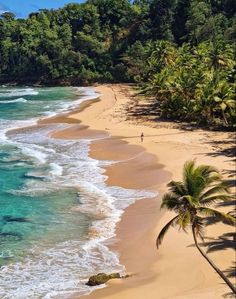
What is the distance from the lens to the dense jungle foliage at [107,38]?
10288cm

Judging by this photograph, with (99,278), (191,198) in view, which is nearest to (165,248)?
(99,278)

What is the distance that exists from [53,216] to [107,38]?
101 meters

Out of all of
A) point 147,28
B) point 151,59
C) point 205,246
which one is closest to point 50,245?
point 205,246

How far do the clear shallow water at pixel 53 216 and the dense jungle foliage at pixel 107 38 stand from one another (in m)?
41.3

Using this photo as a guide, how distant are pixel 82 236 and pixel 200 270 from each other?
752cm

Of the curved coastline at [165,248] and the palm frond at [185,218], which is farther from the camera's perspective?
the curved coastline at [165,248]

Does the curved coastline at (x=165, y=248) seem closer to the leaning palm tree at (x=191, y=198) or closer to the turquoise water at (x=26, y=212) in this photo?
the leaning palm tree at (x=191, y=198)

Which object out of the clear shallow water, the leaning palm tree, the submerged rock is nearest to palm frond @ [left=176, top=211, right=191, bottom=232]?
the leaning palm tree

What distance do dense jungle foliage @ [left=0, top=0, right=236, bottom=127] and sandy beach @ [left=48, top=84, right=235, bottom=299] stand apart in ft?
96.9

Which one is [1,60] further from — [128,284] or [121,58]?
[128,284]

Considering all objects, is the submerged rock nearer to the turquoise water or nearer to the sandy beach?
the sandy beach

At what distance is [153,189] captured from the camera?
31828mm

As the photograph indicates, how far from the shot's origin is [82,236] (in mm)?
24984

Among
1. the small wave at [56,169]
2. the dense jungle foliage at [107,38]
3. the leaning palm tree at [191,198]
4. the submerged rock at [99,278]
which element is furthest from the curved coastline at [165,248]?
the dense jungle foliage at [107,38]
